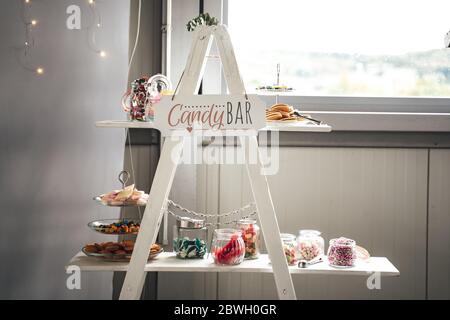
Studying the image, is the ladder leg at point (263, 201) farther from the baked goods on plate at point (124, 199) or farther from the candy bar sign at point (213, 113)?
the baked goods on plate at point (124, 199)

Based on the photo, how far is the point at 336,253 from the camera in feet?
7.24

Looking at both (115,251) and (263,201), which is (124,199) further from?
(263,201)

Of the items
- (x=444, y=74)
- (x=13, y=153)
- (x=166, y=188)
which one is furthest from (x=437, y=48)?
(x=13, y=153)

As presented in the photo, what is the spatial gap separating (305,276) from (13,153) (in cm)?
137

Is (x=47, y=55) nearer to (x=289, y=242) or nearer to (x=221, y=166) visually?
(x=221, y=166)

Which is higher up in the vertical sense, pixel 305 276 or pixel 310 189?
pixel 310 189

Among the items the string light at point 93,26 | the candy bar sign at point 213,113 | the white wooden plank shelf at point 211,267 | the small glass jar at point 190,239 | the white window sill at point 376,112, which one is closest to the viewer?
the candy bar sign at point 213,113

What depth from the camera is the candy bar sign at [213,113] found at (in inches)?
79.4

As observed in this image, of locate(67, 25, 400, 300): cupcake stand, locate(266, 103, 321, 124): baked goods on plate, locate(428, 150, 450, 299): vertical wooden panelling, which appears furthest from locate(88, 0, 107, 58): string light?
locate(428, 150, 450, 299): vertical wooden panelling

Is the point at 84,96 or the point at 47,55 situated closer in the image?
the point at 47,55

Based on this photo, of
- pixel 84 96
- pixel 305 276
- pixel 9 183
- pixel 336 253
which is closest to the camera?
pixel 9 183

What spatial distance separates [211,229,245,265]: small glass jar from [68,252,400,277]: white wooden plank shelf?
0.08 ft

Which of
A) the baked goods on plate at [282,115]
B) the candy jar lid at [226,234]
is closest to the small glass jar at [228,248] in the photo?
the candy jar lid at [226,234]

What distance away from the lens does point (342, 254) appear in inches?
86.7
